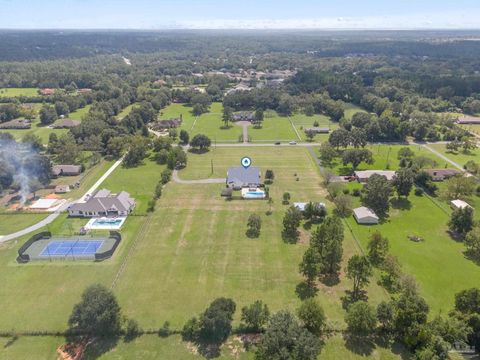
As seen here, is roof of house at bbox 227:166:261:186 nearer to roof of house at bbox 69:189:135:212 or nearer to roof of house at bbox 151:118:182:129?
roof of house at bbox 69:189:135:212

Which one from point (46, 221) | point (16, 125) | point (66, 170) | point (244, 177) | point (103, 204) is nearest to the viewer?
point (46, 221)

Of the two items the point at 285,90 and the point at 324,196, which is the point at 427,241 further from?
the point at 285,90

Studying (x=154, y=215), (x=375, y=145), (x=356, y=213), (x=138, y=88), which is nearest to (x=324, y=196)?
(x=356, y=213)

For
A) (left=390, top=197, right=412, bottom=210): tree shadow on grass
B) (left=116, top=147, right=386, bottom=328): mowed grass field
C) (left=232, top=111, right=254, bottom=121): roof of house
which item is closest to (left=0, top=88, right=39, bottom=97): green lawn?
(left=232, top=111, right=254, bottom=121): roof of house

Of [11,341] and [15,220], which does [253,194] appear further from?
[11,341]

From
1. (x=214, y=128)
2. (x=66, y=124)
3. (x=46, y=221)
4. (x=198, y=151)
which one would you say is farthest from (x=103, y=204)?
(x=66, y=124)

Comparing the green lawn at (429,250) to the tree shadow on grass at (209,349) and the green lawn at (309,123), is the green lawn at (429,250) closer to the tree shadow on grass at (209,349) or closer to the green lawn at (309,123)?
the tree shadow on grass at (209,349)
